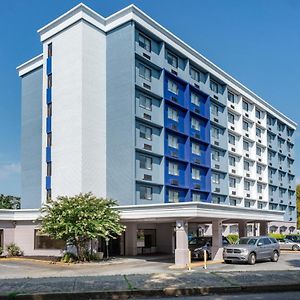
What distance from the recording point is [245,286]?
540 inches

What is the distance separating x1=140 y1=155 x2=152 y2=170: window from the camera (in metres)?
40.2

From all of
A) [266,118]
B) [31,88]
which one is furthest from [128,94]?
[266,118]

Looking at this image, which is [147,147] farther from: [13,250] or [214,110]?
[214,110]

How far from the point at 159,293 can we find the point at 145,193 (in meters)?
27.2

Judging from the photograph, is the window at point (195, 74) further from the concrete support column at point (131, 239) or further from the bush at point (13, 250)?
the bush at point (13, 250)

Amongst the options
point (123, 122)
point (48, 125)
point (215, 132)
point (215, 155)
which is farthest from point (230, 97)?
point (48, 125)

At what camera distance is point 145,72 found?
4159 cm

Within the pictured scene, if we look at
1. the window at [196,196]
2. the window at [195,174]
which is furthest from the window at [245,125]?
the window at [196,196]

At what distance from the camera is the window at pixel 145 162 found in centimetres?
4024

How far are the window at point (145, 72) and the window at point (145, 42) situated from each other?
5.82ft

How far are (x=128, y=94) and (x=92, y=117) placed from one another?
366 cm

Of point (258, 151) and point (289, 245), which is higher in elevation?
point (258, 151)

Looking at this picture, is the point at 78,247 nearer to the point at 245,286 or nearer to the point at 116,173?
the point at 116,173

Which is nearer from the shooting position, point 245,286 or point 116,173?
point 245,286
